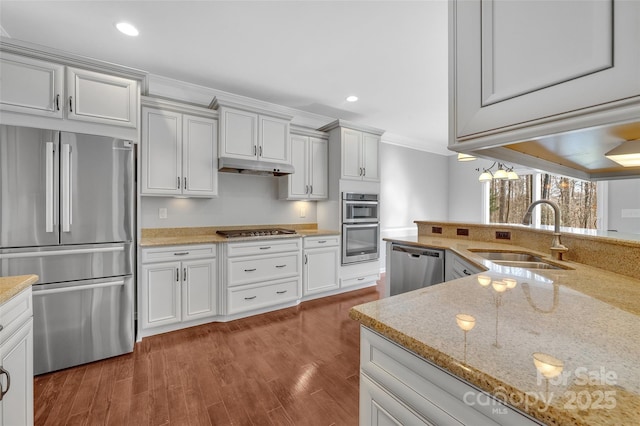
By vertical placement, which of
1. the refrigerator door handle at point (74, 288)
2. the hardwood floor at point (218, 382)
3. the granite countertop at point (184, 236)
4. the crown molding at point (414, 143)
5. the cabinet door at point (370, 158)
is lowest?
the hardwood floor at point (218, 382)

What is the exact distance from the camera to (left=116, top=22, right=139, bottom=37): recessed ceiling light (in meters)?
2.15

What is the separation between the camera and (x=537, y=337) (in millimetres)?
683

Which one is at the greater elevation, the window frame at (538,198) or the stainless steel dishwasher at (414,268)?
the window frame at (538,198)

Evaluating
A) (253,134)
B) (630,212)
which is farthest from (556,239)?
(630,212)

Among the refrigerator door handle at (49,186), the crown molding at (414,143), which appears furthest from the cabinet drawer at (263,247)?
the crown molding at (414,143)

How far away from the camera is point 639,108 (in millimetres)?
514

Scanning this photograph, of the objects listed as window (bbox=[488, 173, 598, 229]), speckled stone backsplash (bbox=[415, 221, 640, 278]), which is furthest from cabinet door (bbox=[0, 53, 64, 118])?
window (bbox=[488, 173, 598, 229])

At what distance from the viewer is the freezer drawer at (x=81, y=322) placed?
1994 millimetres

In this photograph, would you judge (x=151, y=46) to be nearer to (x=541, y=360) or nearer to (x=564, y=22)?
(x=564, y=22)

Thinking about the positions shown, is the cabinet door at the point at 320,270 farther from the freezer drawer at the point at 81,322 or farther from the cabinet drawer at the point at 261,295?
the freezer drawer at the point at 81,322

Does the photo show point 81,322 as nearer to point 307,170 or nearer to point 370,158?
point 307,170

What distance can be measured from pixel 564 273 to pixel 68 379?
318 cm

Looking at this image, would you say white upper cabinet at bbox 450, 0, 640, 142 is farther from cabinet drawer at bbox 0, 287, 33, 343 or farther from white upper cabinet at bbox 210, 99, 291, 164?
white upper cabinet at bbox 210, 99, 291, 164

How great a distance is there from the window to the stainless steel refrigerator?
574cm
